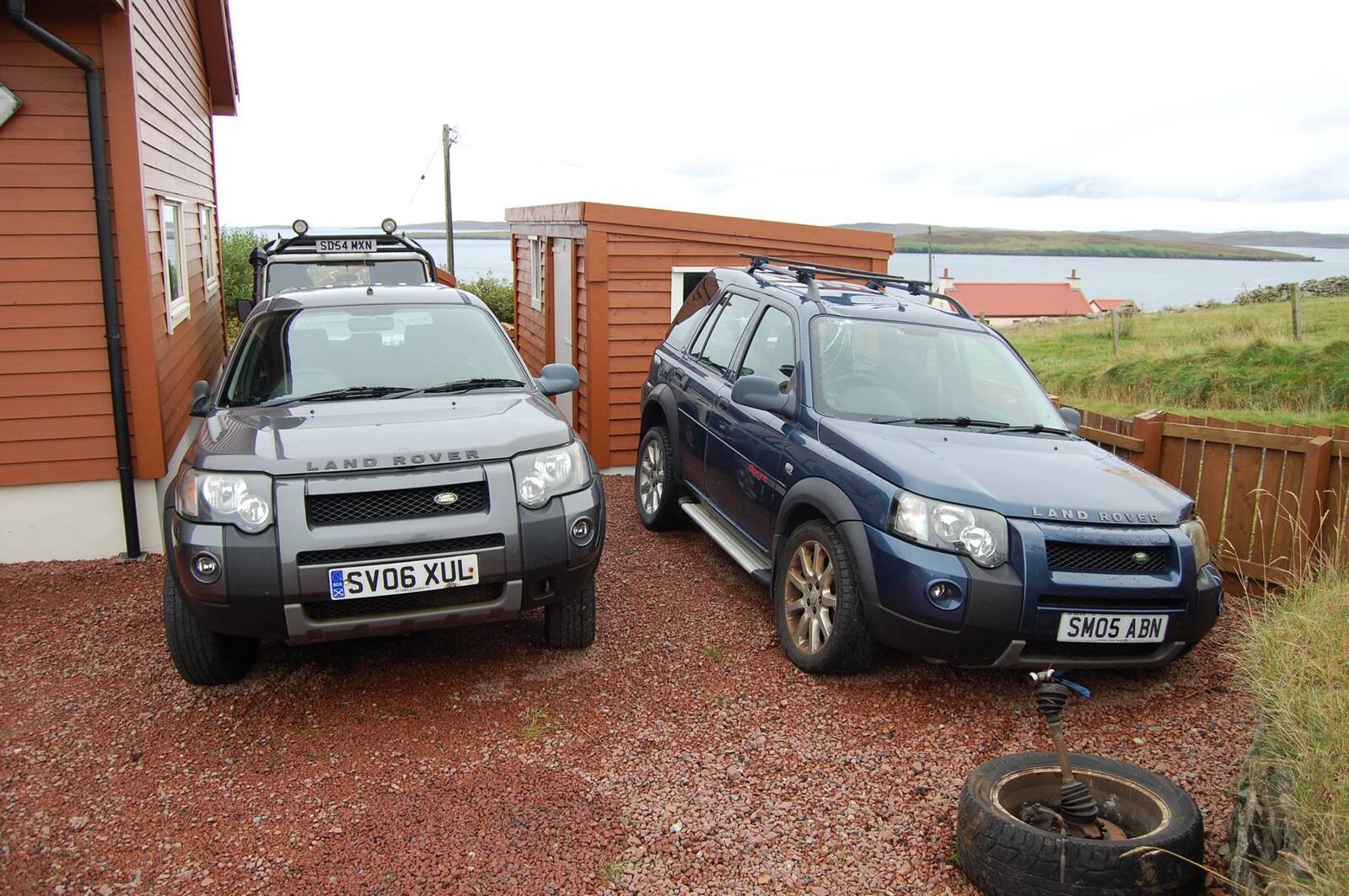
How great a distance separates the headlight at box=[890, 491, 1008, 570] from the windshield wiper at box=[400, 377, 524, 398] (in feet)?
7.60

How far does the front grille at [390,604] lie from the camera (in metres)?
4.14

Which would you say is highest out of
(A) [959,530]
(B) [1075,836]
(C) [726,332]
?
(C) [726,332]

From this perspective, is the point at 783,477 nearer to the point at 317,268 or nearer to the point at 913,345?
the point at 913,345

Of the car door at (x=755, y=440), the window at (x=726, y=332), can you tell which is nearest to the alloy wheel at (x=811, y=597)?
the car door at (x=755, y=440)

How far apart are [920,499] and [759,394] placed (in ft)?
4.22

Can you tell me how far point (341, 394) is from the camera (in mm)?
5074

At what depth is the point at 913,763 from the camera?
412cm

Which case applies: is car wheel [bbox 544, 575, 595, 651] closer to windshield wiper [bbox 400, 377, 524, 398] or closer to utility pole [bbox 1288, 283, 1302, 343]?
windshield wiper [bbox 400, 377, 524, 398]

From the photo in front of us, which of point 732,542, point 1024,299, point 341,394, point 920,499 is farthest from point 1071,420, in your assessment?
point 1024,299

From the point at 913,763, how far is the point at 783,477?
1686 millimetres

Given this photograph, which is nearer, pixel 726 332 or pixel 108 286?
pixel 108 286

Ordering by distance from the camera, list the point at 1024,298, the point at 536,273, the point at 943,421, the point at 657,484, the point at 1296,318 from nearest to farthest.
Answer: the point at 943,421
the point at 657,484
the point at 536,273
the point at 1296,318
the point at 1024,298

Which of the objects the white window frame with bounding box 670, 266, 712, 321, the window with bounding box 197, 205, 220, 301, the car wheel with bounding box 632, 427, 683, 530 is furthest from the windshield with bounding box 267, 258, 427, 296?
the car wheel with bounding box 632, 427, 683, 530

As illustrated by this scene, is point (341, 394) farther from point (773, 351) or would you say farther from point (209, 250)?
point (209, 250)
